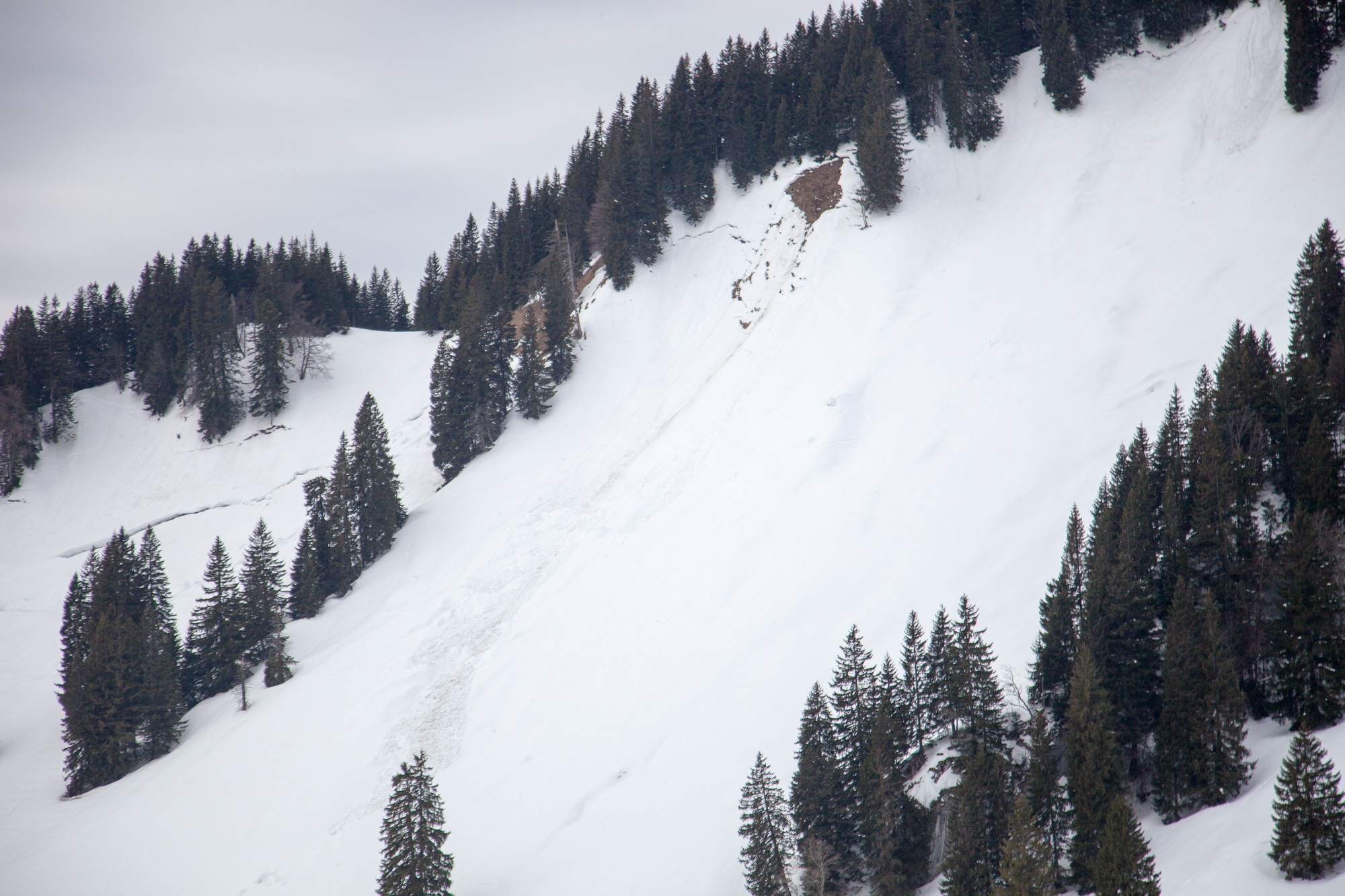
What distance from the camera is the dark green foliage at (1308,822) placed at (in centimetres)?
1609

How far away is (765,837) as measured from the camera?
24.4m

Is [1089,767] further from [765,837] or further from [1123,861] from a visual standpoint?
[765,837]

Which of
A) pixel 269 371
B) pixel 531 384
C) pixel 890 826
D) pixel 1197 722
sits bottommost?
pixel 890 826

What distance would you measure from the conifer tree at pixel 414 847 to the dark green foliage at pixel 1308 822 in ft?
77.7

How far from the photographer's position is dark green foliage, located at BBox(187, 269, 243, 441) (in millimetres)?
74000

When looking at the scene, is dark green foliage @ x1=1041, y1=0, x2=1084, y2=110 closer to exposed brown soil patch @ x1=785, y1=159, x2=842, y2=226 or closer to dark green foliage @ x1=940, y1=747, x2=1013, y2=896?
exposed brown soil patch @ x1=785, y1=159, x2=842, y2=226

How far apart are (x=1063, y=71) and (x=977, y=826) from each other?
5477 cm

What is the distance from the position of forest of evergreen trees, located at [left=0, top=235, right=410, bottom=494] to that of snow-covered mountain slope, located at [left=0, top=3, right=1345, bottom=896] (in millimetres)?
17610

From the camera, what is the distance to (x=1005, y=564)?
3244 cm

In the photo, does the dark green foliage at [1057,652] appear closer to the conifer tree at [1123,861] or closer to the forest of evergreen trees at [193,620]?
the conifer tree at [1123,861]

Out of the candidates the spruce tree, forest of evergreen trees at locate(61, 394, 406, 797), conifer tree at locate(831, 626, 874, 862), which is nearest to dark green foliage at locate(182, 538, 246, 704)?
forest of evergreen trees at locate(61, 394, 406, 797)

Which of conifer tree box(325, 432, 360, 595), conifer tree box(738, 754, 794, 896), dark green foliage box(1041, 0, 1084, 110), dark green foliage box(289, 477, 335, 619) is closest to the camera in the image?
conifer tree box(738, 754, 794, 896)

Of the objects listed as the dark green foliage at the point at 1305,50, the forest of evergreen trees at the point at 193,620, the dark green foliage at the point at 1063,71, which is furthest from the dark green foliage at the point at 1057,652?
the dark green foliage at the point at 1063,71

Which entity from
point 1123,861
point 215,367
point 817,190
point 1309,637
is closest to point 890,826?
point 1123,861
